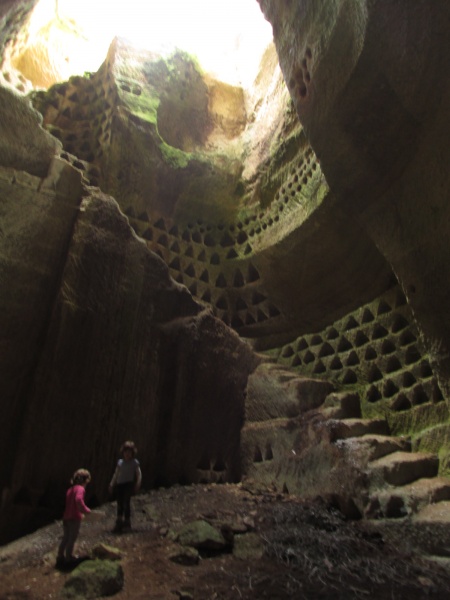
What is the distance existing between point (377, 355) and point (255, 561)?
14.3 feet

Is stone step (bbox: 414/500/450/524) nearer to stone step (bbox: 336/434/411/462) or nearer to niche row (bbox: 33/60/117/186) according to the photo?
stone step (bbox: 336/434/411/462)

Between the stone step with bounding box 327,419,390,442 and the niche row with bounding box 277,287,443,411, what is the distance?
A: 0.41 metres

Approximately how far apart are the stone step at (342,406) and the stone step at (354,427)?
0.73 feet

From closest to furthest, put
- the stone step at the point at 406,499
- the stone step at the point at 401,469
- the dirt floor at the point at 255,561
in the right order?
1. the dirt floor at the point at 255,561
2. the stone step at the point at 406,499
3. the stone step at the point at 401,469

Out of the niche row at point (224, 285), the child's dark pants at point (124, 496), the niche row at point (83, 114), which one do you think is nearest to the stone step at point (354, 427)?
the child's dark pants at point (124, 496)

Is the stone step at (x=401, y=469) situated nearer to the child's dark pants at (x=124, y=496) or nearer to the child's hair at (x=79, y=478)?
the child's dark pants at (x=124, y=496)

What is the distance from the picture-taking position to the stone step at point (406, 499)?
4.41 m

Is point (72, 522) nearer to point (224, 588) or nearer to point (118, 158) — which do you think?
point (224, 588)

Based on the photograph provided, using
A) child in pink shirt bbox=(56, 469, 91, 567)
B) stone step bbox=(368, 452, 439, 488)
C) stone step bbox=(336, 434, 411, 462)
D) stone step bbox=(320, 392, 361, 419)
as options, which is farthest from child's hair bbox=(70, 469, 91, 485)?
stone step bbox=(320, 392, 361, 419)

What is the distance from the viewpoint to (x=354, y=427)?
19.4 ft

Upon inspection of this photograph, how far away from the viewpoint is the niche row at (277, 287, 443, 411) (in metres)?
6.27

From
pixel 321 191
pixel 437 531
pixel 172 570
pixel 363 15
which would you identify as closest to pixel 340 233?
pixel 321 191

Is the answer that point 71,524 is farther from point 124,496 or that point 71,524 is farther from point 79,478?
point 124,496

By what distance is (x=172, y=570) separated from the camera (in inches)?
129
